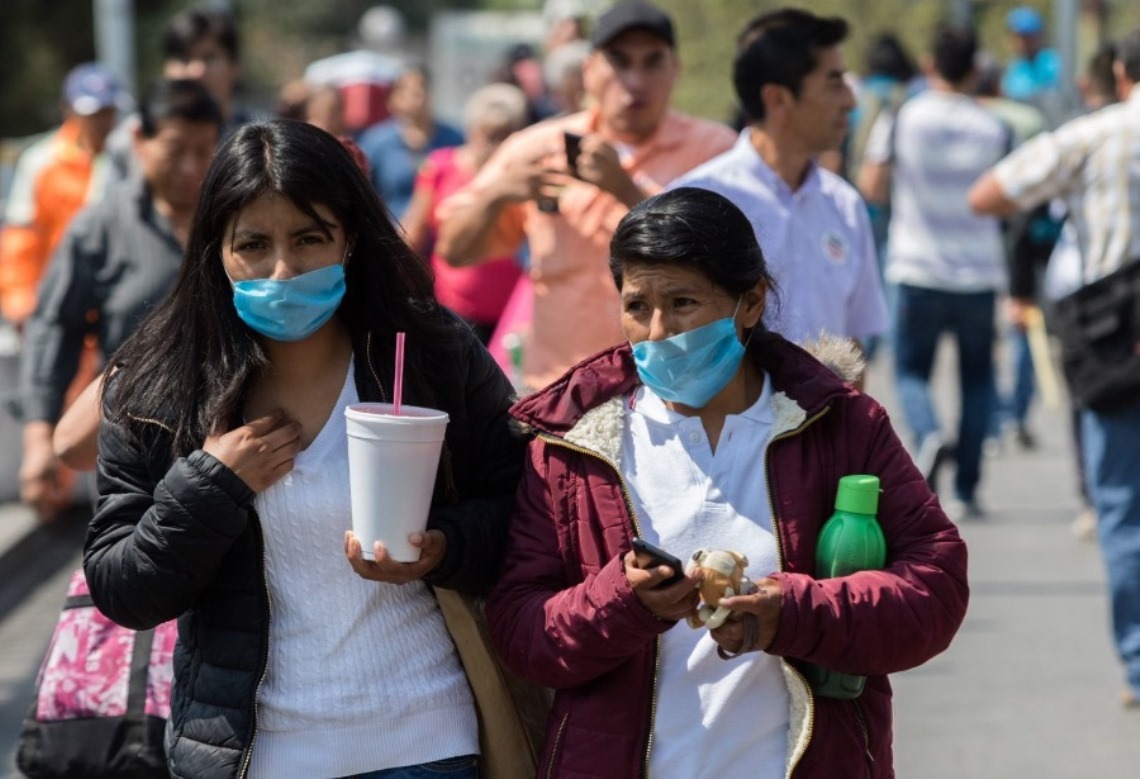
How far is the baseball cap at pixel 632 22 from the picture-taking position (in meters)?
5.62

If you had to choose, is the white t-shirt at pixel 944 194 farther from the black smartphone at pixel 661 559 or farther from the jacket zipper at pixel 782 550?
the black smartphone at pixel 661 559

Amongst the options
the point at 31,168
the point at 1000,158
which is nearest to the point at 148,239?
the point at 31,168

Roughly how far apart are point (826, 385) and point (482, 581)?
2.10 feet

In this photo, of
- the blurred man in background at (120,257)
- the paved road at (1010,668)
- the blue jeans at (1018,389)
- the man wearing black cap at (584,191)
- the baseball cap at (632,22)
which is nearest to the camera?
the man wearing black cap at (584,191)

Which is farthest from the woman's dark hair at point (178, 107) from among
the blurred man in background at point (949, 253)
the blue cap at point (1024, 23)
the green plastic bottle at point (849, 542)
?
the blue cap at point (1024, 23)

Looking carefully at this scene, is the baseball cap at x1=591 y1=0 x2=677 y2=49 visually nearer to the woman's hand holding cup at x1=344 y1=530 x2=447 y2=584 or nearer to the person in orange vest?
the woman's hand holding cup at x1=344 y1=530 x2=447 y2=584

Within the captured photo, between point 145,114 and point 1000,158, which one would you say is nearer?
point 145,114

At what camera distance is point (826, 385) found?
3.17 metres

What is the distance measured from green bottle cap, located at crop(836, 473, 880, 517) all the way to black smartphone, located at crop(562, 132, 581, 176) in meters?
2.14

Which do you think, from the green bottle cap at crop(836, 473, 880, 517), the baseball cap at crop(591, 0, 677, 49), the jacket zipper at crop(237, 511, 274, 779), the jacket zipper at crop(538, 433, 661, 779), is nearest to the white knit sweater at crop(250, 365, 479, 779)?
the jacket zipper at crop(237, 511, 274, 779)

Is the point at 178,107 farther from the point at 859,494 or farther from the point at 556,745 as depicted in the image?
the point at 859,494

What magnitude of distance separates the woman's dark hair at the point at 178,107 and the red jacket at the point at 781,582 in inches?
121

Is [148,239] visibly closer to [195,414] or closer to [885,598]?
[195,414]

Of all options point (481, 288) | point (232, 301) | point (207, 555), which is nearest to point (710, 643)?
point (207, 555)
